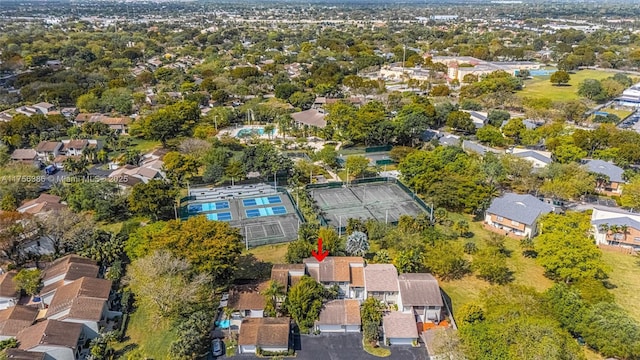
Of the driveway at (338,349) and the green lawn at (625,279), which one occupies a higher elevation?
the driveway at (338,349)

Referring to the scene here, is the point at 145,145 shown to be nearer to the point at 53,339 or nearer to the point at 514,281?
the point at 53,339

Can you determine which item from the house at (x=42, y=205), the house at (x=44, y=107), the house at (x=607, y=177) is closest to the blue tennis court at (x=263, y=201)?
the house at (x=42, y=205)

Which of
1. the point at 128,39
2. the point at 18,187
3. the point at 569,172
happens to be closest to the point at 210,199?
the point at 18,187

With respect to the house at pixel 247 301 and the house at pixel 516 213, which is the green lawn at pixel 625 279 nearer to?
the house at pixel 516 213

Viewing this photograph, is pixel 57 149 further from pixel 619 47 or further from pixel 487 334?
pixel 619 47

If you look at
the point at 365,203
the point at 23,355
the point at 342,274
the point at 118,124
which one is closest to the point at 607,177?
the point at 365,203

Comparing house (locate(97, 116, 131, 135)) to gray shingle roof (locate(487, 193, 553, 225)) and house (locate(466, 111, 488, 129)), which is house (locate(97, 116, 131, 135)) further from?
gray shingle roof (locate(487, 193, 553, 225))

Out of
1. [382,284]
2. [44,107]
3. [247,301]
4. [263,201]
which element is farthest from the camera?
[44,107]
